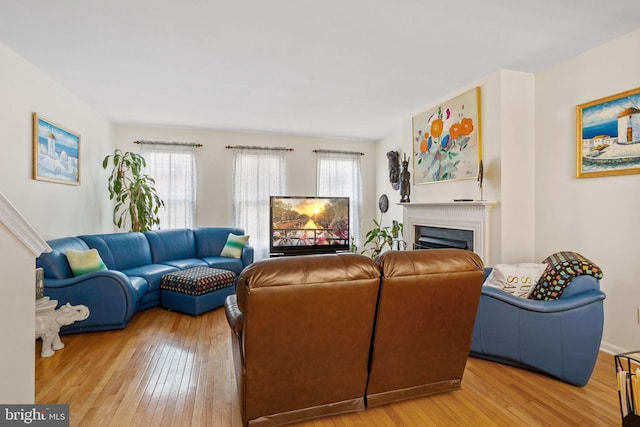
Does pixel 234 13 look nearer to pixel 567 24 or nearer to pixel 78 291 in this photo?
pixel 567 24

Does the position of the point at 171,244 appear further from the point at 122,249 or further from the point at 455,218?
the point at 455,218

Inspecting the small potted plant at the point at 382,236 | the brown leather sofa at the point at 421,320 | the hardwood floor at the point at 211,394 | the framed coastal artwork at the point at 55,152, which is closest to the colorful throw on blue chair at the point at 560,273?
the hardwood floor at the point at 211,394

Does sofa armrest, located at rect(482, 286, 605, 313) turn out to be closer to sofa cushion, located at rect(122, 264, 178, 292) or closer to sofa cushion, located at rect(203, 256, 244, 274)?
sofa cushion, located at rect(203, 256, 244, 274)

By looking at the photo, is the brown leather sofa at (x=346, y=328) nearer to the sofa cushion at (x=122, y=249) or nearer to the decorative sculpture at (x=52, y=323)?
the decorative sculpture at (x=52, y=323)

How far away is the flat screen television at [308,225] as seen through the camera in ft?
17.2

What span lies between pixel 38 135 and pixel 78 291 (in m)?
1.61

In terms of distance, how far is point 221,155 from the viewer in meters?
5.57

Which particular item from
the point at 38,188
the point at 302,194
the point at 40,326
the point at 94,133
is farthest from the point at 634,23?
the point at 94,133

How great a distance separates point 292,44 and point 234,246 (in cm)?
311

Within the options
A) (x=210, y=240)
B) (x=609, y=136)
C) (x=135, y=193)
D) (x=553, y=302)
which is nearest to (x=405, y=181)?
(x=609, y=136)

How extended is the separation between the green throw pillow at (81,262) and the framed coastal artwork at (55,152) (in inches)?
32.7

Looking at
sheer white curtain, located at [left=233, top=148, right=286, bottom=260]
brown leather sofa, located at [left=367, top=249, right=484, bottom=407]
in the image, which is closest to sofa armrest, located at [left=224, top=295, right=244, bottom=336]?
brown leather sofa, located at [left=367, top=249, right=484, bottom=407]

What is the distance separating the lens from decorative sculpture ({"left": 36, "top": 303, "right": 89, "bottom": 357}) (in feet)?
8.44

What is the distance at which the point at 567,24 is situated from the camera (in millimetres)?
2377
